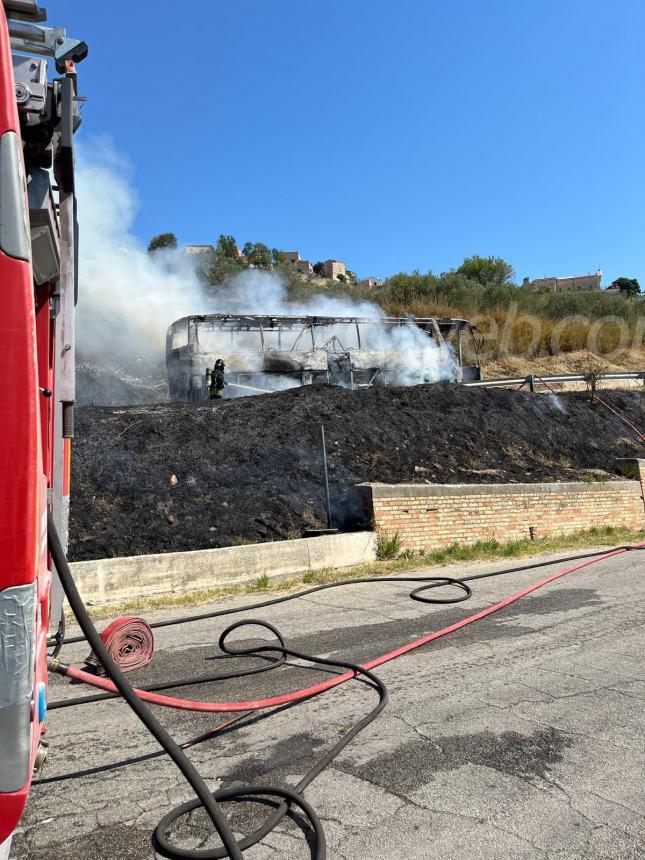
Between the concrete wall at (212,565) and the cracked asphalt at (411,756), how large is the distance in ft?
A: 5.98

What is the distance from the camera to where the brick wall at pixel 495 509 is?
1079 cm

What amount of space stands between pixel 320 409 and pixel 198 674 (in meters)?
8.89

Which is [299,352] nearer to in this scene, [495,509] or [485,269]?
[495,509]

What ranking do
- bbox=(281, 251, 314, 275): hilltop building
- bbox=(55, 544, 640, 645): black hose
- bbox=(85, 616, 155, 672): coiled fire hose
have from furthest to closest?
1. bbox=(281, 251, 314, 275): hilltop building
2. bbox=(55, 544, 640, 645): black hose
3. bbox=(85, 616, 155, 672): coiled fire hose

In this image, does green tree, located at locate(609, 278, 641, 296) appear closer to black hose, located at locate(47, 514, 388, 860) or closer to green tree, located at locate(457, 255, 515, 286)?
green tree, located at locate(457, 255, 515, 286)

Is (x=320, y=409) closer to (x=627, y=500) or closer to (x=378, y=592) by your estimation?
(x=378, y=592)

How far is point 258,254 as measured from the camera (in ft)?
240

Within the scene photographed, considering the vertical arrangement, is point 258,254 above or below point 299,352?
above

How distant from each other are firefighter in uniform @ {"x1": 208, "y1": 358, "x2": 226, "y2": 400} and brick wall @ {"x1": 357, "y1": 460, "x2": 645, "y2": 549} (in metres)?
6.74

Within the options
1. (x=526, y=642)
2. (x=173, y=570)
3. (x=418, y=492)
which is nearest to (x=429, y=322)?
(x=418, y=492)

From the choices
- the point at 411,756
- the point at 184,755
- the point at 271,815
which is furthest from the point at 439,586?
the point at 184,755

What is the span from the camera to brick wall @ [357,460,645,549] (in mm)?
10789

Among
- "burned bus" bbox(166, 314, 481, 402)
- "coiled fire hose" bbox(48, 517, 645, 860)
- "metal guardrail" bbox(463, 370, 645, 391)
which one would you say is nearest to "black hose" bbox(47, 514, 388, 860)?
"coiled fire hose" bbox(48, 517, 645, 860)

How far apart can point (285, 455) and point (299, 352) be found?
7.19 m
